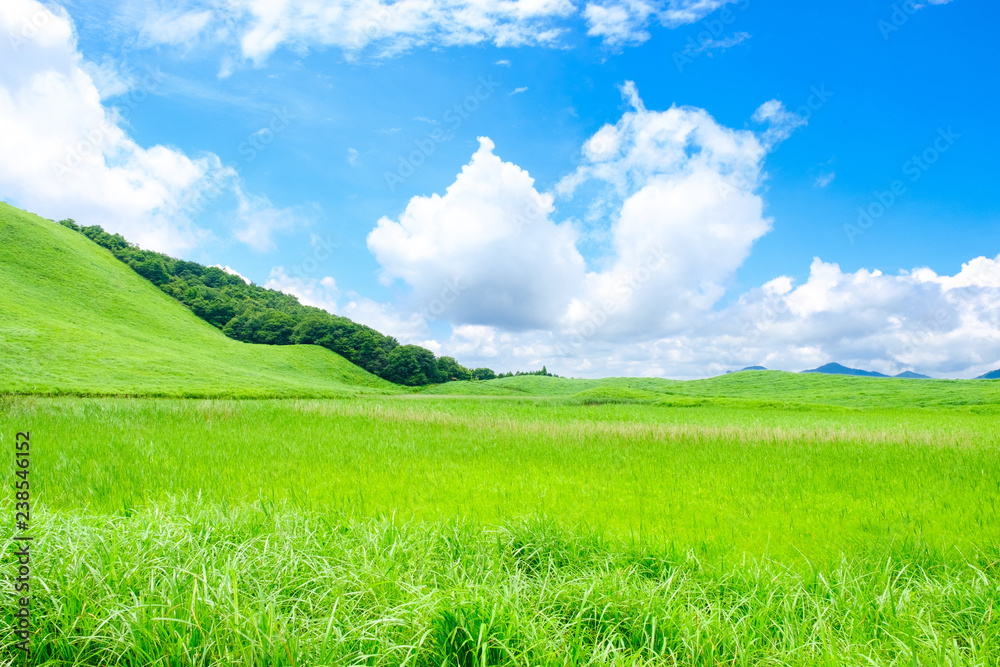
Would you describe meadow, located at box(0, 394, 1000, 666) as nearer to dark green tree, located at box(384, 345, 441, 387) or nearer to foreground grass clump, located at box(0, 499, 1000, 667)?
foreground grass clump, located at box(0, 499, 1000, 667)

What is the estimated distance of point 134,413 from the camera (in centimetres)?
1966

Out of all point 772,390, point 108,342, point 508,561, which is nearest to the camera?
point 508,561

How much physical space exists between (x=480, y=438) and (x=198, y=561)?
441 inches

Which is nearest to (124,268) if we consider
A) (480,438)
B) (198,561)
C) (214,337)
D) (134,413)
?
(214,337)

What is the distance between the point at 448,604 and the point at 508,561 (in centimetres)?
167

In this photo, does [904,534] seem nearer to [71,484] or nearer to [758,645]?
[758,645]

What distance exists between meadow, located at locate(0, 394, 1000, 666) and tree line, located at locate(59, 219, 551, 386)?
284 ft

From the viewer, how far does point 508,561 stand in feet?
16.7

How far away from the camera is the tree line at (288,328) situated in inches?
3816

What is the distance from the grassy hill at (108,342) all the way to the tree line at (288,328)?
6309 millimetres

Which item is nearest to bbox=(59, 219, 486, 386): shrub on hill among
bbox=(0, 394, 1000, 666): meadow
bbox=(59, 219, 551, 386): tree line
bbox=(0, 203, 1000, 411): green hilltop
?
bbox=(59, 219, 551, 386): tree line

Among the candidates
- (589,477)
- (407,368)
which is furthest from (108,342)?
(589,477)

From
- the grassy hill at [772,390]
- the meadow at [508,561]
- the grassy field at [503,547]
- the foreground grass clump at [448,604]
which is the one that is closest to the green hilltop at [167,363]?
the grassy hill at [772,390]

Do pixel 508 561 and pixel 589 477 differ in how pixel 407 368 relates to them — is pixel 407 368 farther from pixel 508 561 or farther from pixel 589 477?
pixel 508 561
